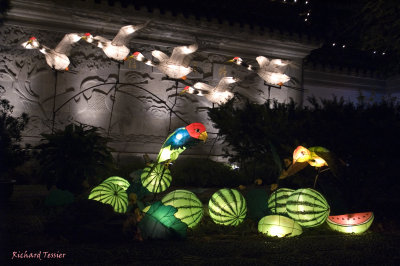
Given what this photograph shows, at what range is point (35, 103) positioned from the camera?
29.9 ft

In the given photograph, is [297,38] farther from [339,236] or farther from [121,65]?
[339,236]

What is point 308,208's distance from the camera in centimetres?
439

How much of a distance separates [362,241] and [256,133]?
302 cm

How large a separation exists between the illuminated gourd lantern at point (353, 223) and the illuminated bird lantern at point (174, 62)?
5.64 m

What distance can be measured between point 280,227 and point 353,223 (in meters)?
1.04

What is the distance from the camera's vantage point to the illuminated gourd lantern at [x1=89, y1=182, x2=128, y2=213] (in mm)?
4684

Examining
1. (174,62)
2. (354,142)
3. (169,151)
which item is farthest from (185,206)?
(174,62)

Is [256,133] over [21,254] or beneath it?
over

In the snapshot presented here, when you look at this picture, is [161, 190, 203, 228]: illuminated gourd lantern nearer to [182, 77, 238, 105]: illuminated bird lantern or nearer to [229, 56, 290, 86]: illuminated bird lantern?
[182, 77, 238, 105]: illuminated bird lantern

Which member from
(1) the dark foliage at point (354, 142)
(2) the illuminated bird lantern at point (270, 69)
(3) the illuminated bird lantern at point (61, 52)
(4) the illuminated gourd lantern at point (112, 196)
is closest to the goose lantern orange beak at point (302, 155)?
(1) the dark foliage at point (354, 142)

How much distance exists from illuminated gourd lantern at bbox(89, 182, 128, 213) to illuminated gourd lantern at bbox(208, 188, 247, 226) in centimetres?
113

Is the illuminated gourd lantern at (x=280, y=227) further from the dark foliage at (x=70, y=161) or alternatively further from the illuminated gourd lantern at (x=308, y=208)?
the dark foliage at (x=70, y=161)

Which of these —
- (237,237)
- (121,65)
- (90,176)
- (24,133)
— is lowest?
(237,237)

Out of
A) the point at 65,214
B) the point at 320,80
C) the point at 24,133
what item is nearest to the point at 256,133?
the point at 65,214
